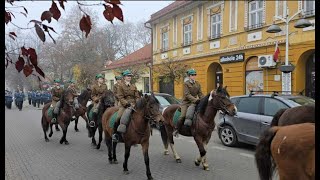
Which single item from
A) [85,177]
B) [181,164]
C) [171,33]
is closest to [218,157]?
[181,164]

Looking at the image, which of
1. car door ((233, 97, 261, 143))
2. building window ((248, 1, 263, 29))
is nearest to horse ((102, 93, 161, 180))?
car door ((233, 97, 261, 143))

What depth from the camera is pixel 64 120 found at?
37.6 feet

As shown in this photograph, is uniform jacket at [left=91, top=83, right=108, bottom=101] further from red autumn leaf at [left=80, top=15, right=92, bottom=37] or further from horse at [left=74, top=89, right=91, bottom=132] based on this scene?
red autumn leaf at [left=80, top=15, right=92, bottom=37]

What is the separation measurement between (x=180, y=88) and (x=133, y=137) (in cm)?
2002

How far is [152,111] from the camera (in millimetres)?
7027

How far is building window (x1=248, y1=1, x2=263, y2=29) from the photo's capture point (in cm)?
1955

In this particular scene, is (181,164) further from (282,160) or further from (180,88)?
(180,88)

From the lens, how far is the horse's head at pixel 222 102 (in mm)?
7312

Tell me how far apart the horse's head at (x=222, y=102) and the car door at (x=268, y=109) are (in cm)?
205

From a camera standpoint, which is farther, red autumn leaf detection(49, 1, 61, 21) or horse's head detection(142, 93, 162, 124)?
horse's head detection(142, 93, 162, 124)

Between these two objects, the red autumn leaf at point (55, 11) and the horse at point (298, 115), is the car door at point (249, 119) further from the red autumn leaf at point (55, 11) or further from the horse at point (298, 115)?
the red autumn leaf at point (55, 11)

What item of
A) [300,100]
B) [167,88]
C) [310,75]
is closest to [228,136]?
[300,100]

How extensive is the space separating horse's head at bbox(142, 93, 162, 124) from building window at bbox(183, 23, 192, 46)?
64.2 feet

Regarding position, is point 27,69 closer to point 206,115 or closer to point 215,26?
point 206,115
